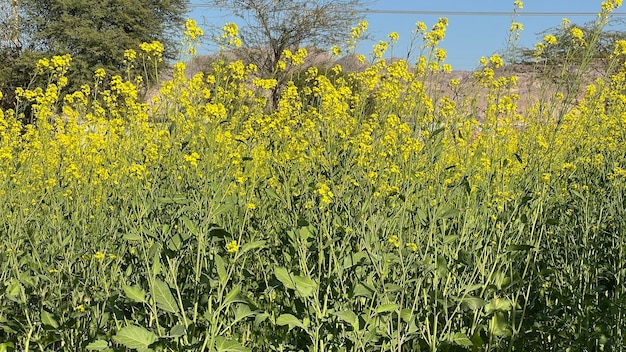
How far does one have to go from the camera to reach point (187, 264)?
2207 mm

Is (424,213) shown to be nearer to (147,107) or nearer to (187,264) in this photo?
(187,264)

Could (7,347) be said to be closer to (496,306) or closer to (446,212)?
(446,212)

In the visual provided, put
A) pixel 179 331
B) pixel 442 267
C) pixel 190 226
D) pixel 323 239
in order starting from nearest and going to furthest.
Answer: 1. pixel 179 331
2. pixel 190 226
3. pixel 442 267
4. pixel 323 239

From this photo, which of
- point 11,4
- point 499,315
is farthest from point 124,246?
point 11,4

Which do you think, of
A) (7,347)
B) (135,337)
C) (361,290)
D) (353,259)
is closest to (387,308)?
(361,290)

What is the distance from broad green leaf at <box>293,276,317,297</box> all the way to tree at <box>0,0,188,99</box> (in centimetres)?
1875

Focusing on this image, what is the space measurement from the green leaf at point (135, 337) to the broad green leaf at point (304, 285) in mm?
435

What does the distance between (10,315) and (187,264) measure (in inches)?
34.4

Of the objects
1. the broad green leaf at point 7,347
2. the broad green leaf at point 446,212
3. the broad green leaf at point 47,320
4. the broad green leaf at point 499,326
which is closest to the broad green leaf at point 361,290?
the broad green leaf at point 446,212

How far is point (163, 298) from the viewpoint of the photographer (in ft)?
5.75

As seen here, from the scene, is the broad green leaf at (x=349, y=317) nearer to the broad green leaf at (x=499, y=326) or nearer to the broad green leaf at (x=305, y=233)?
Result: the broad green leaf at (x=305, y=233)

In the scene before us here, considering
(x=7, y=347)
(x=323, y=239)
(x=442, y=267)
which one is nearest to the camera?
(x=442, y=267)

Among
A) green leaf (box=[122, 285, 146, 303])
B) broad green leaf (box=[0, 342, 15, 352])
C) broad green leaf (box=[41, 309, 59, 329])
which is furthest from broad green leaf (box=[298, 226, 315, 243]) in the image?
broad green leaf (box=[0, 342, 15, 352])

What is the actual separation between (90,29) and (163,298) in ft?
65.6
